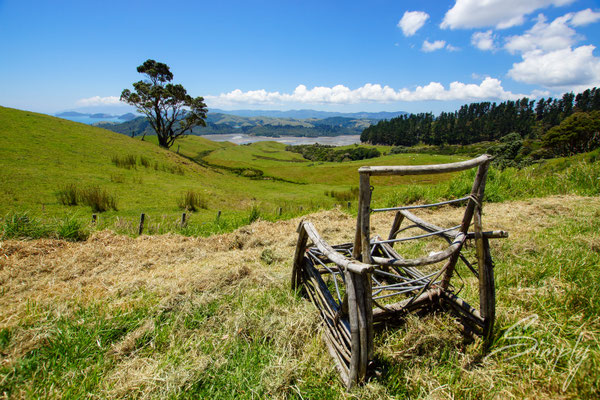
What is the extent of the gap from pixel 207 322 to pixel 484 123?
5170 inches

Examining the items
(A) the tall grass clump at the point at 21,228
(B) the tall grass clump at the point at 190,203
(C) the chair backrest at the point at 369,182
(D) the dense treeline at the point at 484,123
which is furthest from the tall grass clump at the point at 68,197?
(D) the dense treeline at the point at 484,123

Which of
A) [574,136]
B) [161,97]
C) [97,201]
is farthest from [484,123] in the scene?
[97,201]

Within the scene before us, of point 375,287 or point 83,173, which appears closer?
point 375,287

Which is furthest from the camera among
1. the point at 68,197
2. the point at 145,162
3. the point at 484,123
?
the point at 484,123

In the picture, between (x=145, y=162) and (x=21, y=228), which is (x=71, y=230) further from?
(x=145, y=162)

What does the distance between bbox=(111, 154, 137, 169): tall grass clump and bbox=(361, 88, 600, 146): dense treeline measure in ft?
363

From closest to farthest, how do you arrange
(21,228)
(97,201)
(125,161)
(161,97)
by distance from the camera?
(21,228) < (97,201) < (125,161) < (161,97)

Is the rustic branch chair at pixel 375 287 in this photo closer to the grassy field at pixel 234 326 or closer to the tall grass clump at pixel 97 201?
the grassy field at pixel 234 326

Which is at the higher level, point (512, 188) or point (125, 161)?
point (125, 161)

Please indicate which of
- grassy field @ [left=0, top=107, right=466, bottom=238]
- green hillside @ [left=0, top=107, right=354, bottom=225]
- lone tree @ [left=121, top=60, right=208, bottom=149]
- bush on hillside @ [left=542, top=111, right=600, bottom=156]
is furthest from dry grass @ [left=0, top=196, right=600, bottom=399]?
bush on hillside @ [left=542, top=111, right=600, bottom=156]

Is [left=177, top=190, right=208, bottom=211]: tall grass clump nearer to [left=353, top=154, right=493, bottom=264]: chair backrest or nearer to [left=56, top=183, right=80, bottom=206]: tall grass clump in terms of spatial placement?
[left=56, top=183, right=80, bottom=206]: tall grass clump

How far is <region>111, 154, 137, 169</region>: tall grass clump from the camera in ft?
60.5

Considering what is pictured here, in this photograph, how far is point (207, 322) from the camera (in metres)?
2.77

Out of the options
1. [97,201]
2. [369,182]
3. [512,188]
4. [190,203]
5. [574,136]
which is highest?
[369,182]
